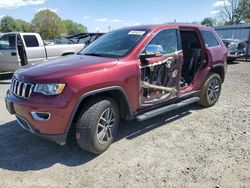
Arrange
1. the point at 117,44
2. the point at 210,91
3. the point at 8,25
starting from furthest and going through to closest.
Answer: the point at 8,25, the point at 210,91, the point at 117,44

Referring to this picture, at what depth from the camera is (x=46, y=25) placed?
205ft

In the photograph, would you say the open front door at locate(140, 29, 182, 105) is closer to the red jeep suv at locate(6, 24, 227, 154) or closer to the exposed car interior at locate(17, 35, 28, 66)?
the red jeep suv at locate(6, 24, 227, 154)

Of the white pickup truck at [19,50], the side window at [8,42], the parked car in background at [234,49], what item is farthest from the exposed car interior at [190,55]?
the parked car in background at [234,49]

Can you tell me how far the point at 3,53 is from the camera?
10.1 meters

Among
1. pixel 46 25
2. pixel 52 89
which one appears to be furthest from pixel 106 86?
pixel 46 25

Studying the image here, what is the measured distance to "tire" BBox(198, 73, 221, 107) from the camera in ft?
19.5

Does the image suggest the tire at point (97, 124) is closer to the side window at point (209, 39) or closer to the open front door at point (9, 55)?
the side window at point (209, 39)

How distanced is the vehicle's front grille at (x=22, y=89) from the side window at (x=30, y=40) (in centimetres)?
672

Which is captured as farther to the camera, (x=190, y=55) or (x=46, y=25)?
(x=46, y=25)

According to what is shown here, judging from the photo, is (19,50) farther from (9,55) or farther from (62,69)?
(62,69)

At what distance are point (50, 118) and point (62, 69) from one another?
0.69 m

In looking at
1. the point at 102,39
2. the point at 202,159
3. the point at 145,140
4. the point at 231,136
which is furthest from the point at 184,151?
the point at 102,39

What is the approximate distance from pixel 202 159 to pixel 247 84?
606 centimetres

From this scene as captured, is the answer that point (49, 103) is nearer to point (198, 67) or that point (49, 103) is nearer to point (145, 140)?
point (145, 140)
